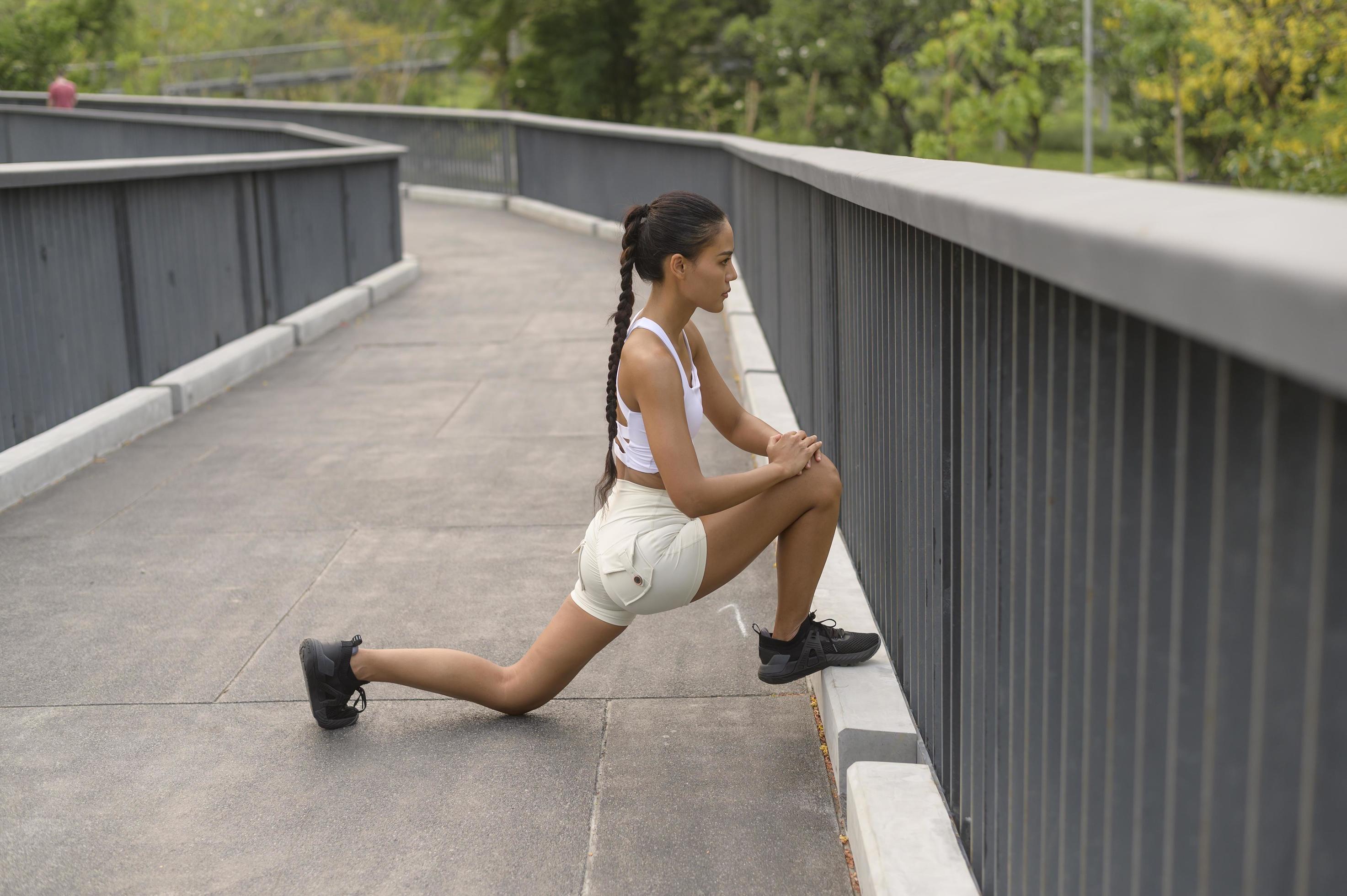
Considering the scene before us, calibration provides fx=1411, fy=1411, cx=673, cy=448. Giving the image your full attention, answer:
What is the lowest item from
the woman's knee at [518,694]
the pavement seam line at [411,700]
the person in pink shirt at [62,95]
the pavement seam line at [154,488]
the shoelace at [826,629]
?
the pavement seam line at [411,700]

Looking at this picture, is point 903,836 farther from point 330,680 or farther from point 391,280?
point 391,280

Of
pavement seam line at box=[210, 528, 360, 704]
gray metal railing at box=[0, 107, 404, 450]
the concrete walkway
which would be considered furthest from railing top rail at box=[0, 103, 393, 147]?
pavement seam line at box=[210, 528, 360, 704]

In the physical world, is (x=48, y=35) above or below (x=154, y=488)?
above

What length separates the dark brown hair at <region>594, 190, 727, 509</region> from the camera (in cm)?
377

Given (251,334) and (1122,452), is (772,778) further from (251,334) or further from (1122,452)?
(251,334)

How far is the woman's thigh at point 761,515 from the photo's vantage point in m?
3.89

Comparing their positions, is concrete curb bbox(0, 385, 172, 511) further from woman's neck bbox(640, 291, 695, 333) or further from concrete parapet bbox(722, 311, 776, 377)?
woman's neck bbox(640, 291, 695, 333)

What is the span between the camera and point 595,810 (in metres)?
3.72

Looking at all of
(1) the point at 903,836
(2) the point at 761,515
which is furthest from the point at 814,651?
(1) the point at 903,836

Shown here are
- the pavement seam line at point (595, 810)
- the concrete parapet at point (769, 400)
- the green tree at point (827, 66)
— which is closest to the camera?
the pavement seam line at point (595, 810)

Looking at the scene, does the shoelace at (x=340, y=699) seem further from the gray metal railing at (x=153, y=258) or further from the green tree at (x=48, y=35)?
the green tree at (x=48, y=35)

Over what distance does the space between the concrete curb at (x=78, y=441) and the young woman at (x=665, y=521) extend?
3.35 m

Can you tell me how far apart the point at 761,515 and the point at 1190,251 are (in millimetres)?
2677

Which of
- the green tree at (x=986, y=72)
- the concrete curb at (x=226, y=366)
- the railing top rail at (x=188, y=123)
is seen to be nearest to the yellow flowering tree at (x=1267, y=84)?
the green tree at (x=986, y=72)
